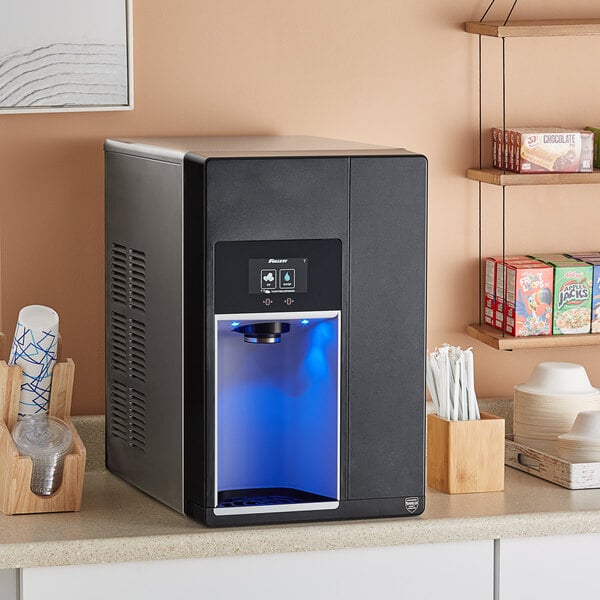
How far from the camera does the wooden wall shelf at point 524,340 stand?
2199 millimetres

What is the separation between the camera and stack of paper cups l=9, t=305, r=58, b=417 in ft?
6.28

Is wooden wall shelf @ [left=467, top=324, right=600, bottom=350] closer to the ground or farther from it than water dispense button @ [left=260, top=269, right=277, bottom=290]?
closer to the ground

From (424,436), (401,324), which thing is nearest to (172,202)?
(401,324)

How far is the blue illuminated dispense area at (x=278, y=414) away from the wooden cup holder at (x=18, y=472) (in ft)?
0.75

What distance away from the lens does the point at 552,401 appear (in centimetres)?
215

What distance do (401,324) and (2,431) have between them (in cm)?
63

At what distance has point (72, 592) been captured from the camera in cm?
173

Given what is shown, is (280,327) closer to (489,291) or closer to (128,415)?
(128,415)

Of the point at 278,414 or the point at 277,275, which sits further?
the point at 278,414

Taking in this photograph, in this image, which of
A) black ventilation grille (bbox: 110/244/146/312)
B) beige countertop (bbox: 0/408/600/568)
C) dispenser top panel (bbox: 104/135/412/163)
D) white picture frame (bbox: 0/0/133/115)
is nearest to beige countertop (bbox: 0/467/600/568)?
beige countertop (bbox: 0/408/600/568)

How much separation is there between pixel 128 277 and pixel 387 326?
446mm

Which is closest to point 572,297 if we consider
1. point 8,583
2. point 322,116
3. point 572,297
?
point 572,297

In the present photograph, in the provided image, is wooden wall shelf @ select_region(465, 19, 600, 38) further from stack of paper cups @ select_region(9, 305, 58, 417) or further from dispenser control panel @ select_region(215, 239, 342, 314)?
stack of paper cups @ select_region(9, 305, 58, 417)

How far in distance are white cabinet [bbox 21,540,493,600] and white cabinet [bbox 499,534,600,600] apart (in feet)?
0.10
